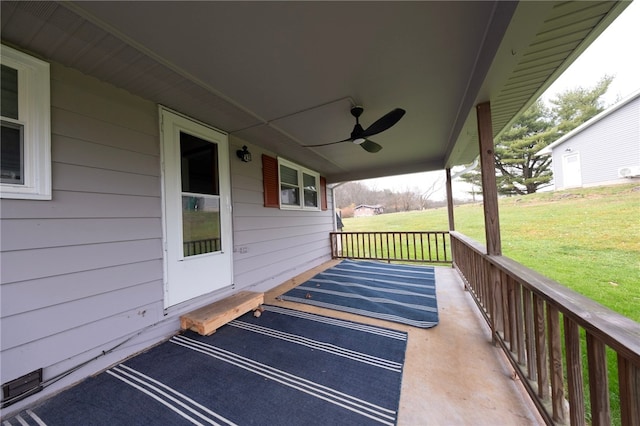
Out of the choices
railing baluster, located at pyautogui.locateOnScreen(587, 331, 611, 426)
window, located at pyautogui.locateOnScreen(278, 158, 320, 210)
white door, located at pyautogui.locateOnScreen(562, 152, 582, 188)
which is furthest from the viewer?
window, located at pyautogui.locateOnScreen(278, 158, 320, 210)

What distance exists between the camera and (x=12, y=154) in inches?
58.4

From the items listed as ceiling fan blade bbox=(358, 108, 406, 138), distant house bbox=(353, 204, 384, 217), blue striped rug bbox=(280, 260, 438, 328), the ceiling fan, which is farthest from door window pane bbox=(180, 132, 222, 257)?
distant house bbox=(353, 204, 384, 217)

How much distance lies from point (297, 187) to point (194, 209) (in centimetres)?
255

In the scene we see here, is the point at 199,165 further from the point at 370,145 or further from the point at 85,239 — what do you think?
the point at 370,145

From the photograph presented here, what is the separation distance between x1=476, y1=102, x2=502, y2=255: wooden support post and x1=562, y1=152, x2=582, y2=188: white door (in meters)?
3.86

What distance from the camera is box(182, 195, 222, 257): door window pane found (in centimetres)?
254

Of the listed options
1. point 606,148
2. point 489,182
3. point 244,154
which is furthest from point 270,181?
point 606,148

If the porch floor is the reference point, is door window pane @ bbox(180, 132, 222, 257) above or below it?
above

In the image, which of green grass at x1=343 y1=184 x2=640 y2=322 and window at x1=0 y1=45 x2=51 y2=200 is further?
green grass at x1=343 y1=184 x2=640 y2=322

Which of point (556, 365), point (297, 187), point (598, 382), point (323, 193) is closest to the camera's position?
point (598, 382)

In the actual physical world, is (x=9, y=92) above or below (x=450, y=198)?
above

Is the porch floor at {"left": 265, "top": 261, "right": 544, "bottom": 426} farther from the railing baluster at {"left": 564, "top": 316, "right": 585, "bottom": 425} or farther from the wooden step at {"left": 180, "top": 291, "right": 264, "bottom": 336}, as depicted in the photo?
the wooden step at {"left": 180, "top": 291, "right": 264, "bottom": 336}

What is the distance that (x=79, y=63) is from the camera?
67.7 inches

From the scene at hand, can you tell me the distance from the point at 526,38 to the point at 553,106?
616 centimetres
